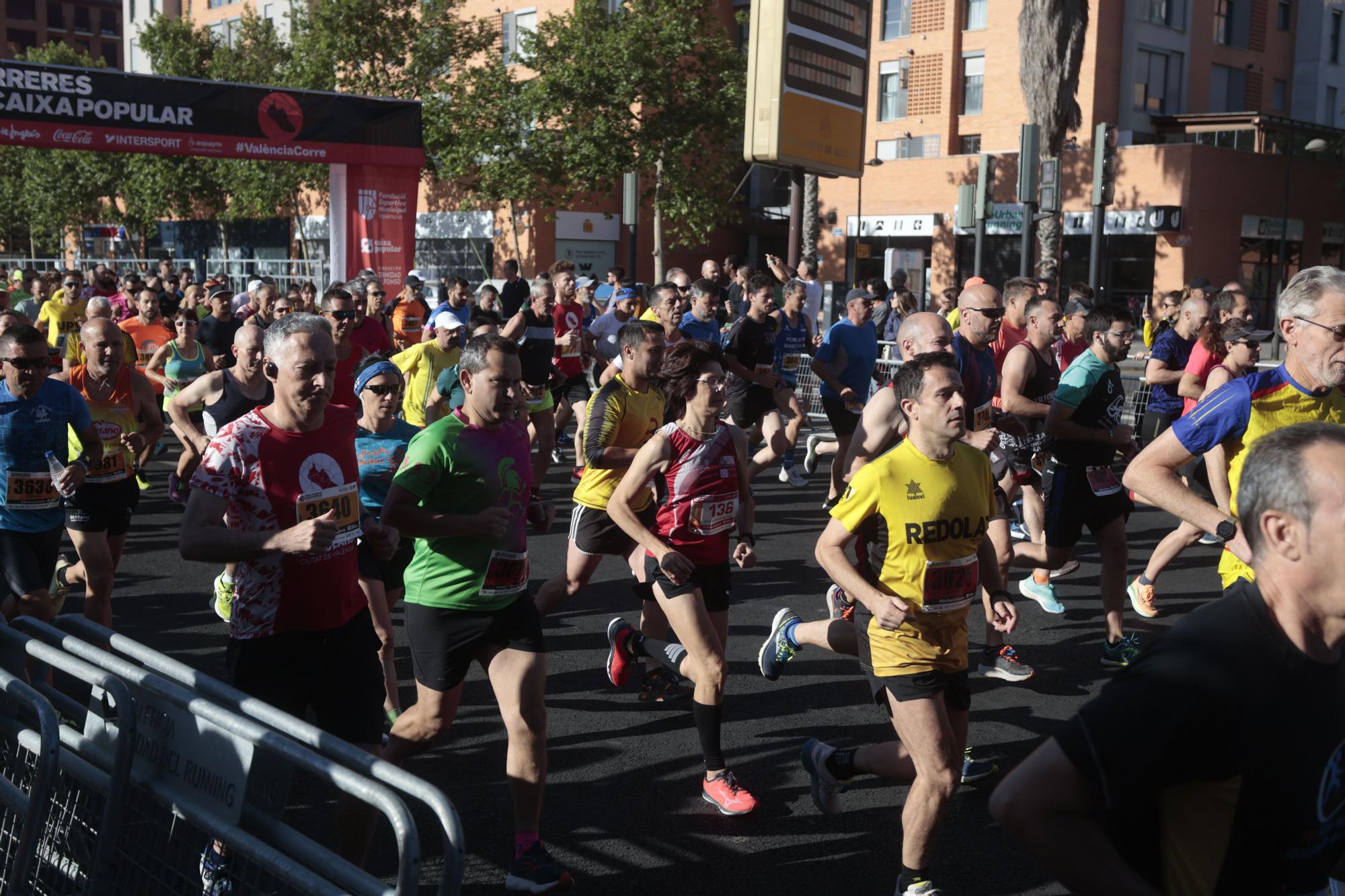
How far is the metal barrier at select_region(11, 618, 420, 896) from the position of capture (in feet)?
8.42

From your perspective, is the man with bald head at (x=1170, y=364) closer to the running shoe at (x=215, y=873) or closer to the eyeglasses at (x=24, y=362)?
the eyeglasses at (x=24, y=362)

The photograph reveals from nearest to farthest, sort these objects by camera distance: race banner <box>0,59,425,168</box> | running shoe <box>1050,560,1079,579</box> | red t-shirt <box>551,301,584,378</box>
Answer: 1. running shoe <box>1050,560,1079,579</box>
2. red t-shirt <box>551,301,584,378</box>
3. race banner <box>0,59,425,168</box>

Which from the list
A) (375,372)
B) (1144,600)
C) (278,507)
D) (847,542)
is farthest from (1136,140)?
(278,507)

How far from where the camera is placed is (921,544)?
165 inches

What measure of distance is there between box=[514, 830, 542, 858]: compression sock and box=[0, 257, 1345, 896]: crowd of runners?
0.01m

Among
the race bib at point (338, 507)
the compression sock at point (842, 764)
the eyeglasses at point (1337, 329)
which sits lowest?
the compression sock at point (842, 764)

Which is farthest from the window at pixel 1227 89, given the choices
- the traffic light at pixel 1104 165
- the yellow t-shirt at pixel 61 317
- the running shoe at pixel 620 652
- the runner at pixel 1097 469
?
the running shoe at pixel 620 652

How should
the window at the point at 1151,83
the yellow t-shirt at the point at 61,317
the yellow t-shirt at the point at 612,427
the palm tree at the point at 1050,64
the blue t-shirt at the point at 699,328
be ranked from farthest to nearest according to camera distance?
the window at the point at 1151,83
the palm tree at the point at 1050,64
the yellow t-shirt at the point at 61,317
the blue t-shirt at the point at 699,328
the yellow t-shirt at the point at 612,427

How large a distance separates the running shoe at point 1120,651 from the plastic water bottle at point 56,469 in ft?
17.6

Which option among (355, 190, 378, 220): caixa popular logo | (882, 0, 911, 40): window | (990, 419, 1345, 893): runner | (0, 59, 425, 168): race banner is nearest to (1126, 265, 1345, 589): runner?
(990, 419, 1345, 893): runner

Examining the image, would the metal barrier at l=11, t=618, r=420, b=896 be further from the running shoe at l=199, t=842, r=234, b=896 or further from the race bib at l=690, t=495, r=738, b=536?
the race bib at l=690, t=495, r=738, b=536

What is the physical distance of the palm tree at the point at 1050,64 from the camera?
29.1 metres

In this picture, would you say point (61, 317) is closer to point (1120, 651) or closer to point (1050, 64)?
point (1120, 651)

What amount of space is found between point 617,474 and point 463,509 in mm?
2104
